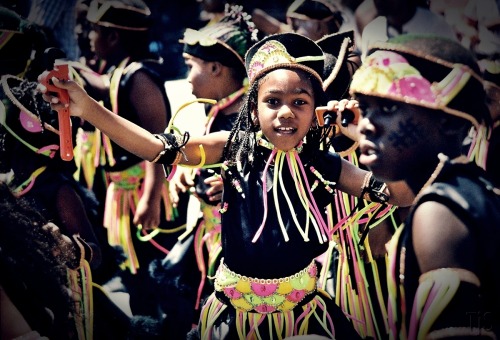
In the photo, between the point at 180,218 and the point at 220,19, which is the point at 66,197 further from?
the point at 220,19

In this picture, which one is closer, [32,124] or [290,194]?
[290,194]

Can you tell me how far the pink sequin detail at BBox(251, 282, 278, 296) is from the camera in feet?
8.18

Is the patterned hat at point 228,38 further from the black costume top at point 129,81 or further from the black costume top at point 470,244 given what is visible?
the black costume top at point 470,244

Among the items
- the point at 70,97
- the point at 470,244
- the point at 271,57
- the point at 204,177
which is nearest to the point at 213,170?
the point at 204,177

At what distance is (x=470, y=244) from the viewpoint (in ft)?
6.80

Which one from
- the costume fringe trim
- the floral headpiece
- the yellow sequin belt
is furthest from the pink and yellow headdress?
the yellow sequin belt

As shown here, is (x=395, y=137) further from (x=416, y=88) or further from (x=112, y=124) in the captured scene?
(x=112, y=124)

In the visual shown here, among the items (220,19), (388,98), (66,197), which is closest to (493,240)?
(388,98)

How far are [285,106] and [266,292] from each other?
2.53ft

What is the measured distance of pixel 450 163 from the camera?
7.16 ft

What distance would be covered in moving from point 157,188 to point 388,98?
139cm

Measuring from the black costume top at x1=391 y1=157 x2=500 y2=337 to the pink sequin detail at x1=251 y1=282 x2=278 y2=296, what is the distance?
0.55 m

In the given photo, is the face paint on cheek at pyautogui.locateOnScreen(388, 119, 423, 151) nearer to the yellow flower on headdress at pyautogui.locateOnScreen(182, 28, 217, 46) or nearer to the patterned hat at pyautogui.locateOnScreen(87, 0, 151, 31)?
the yellow flower on headdress at pyautogui.locateOnScreen(182, 28, 217, 46)

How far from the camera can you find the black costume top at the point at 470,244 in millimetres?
2068
